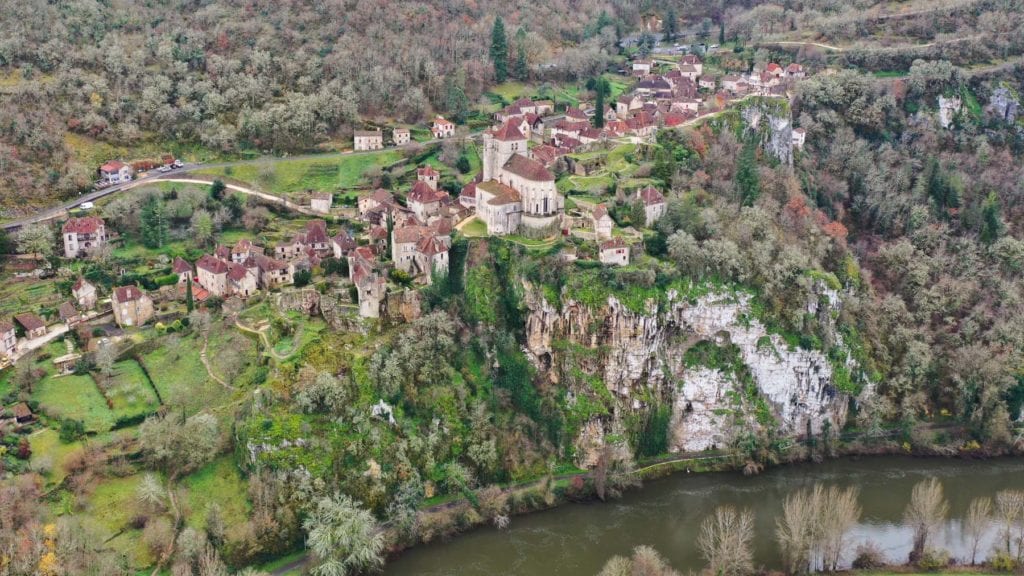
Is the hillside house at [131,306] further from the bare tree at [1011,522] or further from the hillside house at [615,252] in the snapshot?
the bare tree at [1011,522]

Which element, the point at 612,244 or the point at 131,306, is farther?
the point at 612,244

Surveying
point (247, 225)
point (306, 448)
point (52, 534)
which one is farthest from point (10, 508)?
point (247, 225)

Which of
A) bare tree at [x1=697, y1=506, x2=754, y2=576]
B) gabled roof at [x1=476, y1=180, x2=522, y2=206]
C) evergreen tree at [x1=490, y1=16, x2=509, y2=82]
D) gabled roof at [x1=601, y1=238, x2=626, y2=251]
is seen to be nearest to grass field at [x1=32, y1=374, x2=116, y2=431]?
gabled roof at [x1=476, y1=180, x2=522, y2=206]

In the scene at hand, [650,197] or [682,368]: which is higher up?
[650,197]

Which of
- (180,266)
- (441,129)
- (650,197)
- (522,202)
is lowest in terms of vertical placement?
(180,266)

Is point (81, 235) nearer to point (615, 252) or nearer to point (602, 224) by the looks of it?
Result: point (602, 224)

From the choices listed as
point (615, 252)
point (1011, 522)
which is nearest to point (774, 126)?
point (615, 252)

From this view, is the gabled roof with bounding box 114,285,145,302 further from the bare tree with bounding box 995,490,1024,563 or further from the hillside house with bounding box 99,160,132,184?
the bare tree with bounding box 995,490,1024,563

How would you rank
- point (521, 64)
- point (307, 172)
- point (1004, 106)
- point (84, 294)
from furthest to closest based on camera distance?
1. point (521, 64)
2. point (1004, 106)
3. point (307, 172)
4. point (84, 294)
